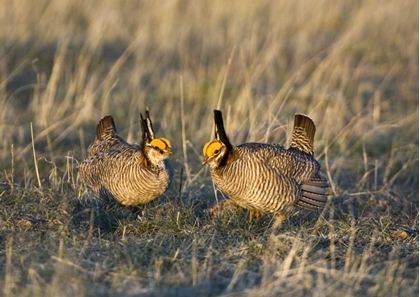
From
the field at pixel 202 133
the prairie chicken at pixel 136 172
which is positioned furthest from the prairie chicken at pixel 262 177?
the prairie chicken at pixel 136 172

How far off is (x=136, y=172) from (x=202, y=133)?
9.42ft

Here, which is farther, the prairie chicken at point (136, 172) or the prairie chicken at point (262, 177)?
the prairie chicken at point (136, 172)

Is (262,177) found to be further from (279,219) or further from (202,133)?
(202,133)

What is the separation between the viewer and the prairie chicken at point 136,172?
5590 millimetres

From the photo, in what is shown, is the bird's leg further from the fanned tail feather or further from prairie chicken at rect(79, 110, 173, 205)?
prairie chicken at rect(79, 110, 173, 205)

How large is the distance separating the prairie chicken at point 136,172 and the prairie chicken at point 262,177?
311 millimetres

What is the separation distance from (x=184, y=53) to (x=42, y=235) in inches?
246

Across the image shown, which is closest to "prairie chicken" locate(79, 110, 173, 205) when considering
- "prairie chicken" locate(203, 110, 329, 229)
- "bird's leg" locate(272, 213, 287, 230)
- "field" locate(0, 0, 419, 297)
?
"field" locate(0, 0, 419, 297)

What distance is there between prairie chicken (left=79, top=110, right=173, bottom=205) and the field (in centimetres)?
12

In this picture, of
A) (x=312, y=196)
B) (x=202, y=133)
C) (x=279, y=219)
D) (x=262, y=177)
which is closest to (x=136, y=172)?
(x=262, y=177)

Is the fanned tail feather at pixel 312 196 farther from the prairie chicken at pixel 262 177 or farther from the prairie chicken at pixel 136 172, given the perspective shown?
the prairie chicken at pixel 136 172

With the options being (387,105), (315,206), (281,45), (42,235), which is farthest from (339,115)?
(42,235)

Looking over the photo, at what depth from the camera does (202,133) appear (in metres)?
8.44

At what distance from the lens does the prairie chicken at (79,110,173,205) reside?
559 cm
